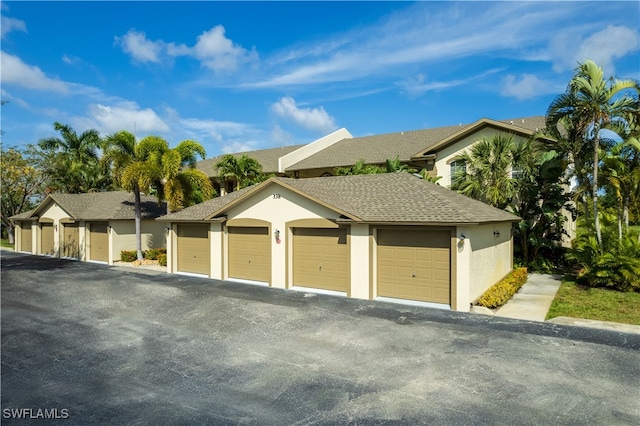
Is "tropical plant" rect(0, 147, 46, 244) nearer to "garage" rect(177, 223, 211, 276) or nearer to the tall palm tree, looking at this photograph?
"garage" rect(177, 223, 211, 276)

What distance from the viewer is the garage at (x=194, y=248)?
19.6 metres

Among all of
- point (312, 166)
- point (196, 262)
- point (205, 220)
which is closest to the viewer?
point (205, 220)

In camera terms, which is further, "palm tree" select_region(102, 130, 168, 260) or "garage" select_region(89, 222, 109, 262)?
"garage" select_region(89, 222, 109, 262)

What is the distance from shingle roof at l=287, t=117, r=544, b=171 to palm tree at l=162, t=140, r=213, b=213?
359 inches

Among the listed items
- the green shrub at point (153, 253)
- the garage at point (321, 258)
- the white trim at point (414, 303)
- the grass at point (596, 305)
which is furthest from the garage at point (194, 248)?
the grass at point (596, 305)

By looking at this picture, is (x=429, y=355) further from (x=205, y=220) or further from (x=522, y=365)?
(x=205, y=220)

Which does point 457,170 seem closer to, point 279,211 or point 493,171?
point 493,171

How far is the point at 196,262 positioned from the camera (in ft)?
65.6

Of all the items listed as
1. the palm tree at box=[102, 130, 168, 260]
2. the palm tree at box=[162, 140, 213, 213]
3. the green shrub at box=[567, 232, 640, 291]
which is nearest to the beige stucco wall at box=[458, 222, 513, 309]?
the green shrub at box=[567, 232, 640, 291]

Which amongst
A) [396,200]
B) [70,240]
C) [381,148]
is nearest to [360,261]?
[396,200]

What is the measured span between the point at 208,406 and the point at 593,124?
1654 cm

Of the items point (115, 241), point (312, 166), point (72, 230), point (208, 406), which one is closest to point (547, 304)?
point (208, 406)

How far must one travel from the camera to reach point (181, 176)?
24.1 m

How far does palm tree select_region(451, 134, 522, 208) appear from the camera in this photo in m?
19.5
